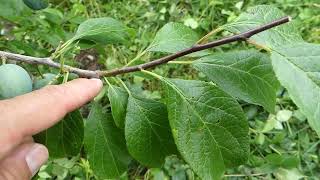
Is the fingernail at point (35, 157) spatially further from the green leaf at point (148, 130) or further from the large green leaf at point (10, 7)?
the large green leaf at point (10, 7)

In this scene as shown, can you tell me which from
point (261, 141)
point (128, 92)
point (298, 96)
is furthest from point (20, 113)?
point (261, 141)

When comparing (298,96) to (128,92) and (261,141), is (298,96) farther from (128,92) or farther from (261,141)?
(261,141)

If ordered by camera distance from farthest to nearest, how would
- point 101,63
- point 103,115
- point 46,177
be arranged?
1. point 101,63
2. point 46,177
3. point 103,115

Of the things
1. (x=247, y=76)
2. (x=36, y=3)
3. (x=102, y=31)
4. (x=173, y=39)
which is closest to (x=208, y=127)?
(x=247, y=76)

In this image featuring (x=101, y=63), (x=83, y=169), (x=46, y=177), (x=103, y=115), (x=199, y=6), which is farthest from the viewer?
(x=199, y=6)

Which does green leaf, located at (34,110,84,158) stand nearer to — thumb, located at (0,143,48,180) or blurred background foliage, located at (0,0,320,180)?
thumb, located at (0,143,48,180)

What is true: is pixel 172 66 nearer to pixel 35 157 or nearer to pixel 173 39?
pixel 173 39

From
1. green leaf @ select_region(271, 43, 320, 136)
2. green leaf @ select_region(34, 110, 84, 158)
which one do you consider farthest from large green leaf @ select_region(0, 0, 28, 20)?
green leaf @ select_region(271, 43, 320, 136)
